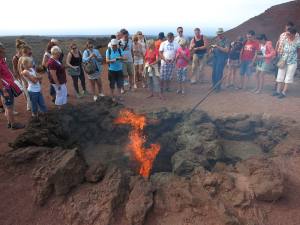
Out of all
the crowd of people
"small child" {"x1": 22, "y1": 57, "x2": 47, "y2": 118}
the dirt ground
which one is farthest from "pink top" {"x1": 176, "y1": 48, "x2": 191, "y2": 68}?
"small child" {"x1": 22, "y1": 57, "x2": 47, "y2": 118}

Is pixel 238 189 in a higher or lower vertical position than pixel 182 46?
lower

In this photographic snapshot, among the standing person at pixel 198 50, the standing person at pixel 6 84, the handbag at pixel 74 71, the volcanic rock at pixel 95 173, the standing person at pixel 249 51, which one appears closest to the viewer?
the volcanic rock at pixel 95 173

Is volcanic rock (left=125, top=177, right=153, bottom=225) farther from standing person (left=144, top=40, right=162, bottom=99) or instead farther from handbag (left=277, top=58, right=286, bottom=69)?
handbag (left=277, top=58, right=286, bottom=69)

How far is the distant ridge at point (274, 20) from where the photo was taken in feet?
50.3

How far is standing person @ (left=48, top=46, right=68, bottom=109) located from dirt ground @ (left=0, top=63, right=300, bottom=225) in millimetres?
1248

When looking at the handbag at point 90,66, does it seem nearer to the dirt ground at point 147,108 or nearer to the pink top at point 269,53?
the dirt ground at point 147,108

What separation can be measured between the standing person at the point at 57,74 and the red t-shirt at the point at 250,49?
6.49 metres

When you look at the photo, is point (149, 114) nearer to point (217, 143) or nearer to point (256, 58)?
point (217, 143)

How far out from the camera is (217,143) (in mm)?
6160

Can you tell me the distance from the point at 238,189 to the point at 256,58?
6748mm

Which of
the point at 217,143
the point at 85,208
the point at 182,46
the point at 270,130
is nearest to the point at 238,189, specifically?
the point at 217,143

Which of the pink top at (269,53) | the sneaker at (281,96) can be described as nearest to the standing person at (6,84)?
the pink top at (269,53)

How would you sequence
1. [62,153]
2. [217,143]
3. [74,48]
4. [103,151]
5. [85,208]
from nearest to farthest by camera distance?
[85,208] < [62,153] < [217,143] < [103,151] < [74,48]

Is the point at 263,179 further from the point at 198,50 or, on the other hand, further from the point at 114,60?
the point at 198,50
